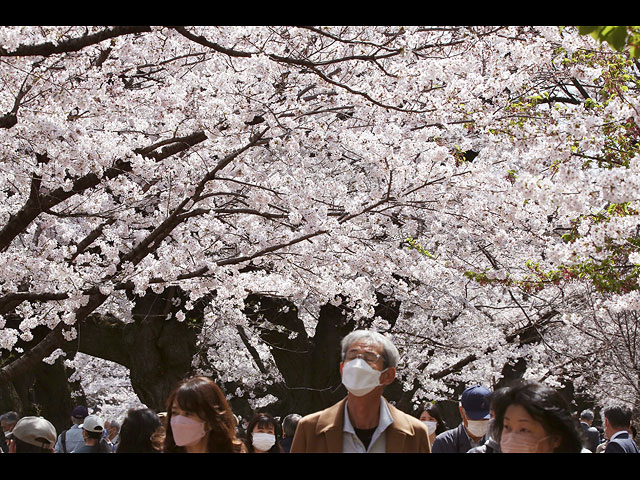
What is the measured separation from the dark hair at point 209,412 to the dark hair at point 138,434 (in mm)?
635

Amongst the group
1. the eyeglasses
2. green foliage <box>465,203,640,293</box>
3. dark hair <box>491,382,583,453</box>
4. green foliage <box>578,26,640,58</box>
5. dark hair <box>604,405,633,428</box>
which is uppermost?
green foliage <box>465,203,640,293</box>

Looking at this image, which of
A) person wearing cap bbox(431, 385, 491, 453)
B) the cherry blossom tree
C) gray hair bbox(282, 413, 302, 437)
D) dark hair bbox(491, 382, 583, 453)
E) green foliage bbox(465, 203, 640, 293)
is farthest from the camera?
the cherry blossom tree

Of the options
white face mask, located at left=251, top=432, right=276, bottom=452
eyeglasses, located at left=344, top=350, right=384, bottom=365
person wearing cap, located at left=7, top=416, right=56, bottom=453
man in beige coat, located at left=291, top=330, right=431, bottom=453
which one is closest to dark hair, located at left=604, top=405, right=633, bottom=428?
white face mask, located at left=251, top=432, right=276, bottom=452

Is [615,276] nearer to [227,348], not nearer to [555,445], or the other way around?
[555,445]

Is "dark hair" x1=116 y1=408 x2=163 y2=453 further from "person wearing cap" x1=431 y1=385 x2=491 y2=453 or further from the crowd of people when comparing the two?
"person wearing cap" x1=431 y1=385 x2=491 y2=453

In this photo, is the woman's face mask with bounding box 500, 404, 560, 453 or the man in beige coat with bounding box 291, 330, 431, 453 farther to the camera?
the man in beige coat with bounding box 291, 330, 431, 453

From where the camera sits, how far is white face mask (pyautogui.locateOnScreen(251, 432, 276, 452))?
551cm

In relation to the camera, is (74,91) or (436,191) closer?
(74,91)

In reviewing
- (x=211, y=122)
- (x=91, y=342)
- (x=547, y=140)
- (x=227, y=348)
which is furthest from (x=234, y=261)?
(x=227, y=348)

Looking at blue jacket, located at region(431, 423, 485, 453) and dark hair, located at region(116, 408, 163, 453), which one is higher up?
dark hair, located at region(116, 408, 163, 453)

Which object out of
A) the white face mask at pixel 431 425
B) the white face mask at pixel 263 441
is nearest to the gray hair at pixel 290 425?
the white face mask at pixel 263 441

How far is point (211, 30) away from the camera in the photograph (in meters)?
7.84

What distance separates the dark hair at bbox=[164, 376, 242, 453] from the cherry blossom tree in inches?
142
